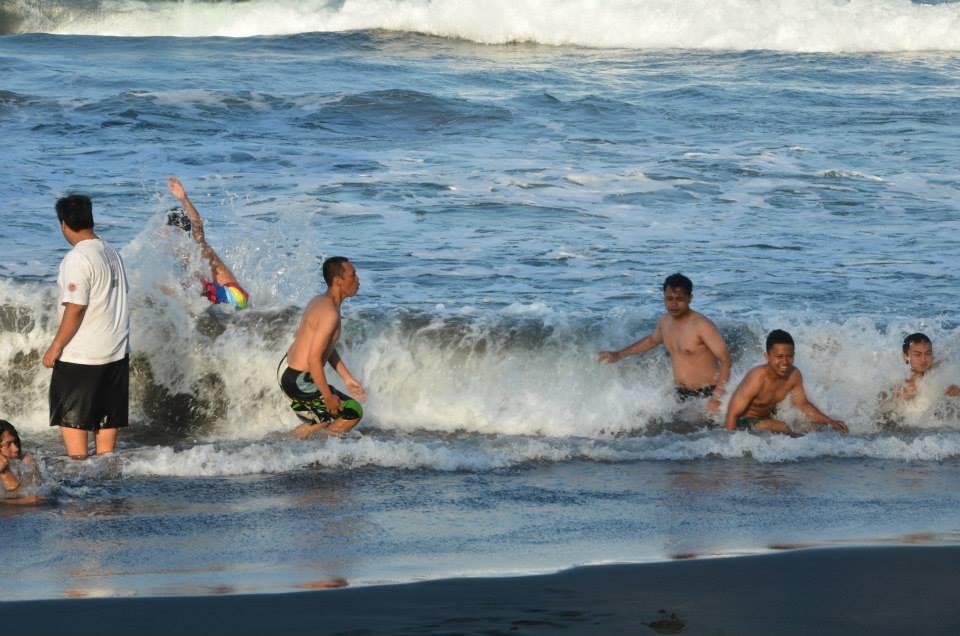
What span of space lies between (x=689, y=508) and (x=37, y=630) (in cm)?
342

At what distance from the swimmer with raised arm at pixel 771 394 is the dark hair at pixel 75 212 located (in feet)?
14.2

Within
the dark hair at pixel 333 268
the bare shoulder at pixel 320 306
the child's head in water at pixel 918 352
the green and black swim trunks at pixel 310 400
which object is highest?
the dark hair at pixel 333 268

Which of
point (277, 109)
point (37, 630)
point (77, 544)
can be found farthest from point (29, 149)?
point (37, 630)

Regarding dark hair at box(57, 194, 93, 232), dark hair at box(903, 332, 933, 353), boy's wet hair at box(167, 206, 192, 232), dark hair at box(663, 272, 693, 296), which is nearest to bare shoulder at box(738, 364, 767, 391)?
dark hair at box(663, 272, 693, 296)

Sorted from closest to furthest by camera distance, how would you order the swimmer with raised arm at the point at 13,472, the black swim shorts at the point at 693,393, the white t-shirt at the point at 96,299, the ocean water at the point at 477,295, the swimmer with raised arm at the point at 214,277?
the ocean water at the point at 477,295, the swimmer with raised arm at the point at 13,472, the white t-shirt at the point at 96,299, the black swim shorts at the point at 693,393, the swimmer with raised arm at the point at 214,277

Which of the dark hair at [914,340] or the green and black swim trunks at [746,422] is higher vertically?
the dark hair at [914,340]

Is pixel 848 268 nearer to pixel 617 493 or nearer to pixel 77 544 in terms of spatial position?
pixel 617 493

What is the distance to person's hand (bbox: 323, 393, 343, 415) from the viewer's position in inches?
340

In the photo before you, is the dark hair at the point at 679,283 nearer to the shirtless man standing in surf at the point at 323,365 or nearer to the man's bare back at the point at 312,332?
the shirtless man standing in surf at the point at 323,365

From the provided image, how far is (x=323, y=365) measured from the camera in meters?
8.59

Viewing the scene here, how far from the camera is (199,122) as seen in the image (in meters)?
19.4

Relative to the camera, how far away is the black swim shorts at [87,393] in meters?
7.69

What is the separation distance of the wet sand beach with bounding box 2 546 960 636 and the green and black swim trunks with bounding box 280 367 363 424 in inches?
120

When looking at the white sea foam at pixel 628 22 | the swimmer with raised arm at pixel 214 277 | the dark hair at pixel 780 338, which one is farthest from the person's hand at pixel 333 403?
the white sea foam at pixel 628 22
